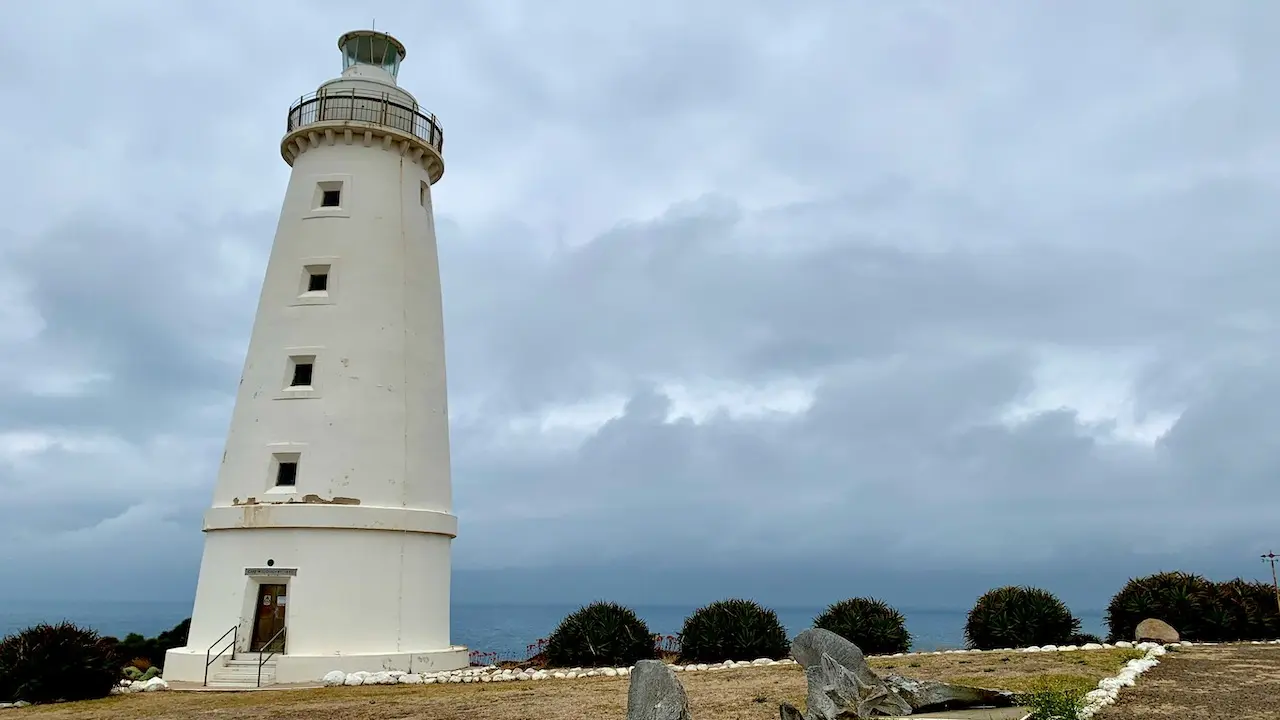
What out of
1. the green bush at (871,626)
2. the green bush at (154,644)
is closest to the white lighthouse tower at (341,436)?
the green bush at (154,644)

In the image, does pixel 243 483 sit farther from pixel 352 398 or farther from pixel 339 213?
pixel 339 213

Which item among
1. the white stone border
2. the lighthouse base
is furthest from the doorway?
the white stone border

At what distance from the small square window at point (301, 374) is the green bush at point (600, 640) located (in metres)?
8.93

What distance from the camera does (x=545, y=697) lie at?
15.5 meters

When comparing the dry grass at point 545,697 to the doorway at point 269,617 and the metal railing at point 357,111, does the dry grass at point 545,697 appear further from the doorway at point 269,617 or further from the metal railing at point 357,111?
the metal railing at point 357,111

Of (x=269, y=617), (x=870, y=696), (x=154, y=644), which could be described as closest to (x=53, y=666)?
(x=269, y=617)

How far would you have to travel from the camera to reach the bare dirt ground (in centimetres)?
1095

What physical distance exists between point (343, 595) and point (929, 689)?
1434 cm

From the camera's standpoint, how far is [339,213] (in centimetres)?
2403

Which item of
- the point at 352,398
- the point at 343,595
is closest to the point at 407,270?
the point at 352,398

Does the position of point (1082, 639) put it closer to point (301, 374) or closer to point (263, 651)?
point (263, 651)

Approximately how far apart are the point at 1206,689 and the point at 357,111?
908 inches

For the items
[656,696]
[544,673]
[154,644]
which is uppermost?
[154,644]

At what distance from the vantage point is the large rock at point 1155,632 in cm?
2027
